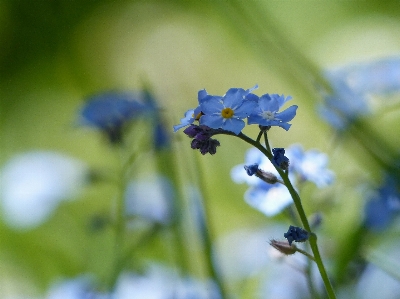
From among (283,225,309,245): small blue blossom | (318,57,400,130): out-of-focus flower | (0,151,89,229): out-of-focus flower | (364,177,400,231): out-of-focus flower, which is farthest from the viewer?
(0,151,89,229): out-of-focus flower

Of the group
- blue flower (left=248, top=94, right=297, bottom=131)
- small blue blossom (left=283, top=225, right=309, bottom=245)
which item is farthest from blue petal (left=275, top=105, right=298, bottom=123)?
small blue blossom (left=283, top=225, right=309, bottom=245)

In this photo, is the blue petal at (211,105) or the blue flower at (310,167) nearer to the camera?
the blue petal at (211,105)

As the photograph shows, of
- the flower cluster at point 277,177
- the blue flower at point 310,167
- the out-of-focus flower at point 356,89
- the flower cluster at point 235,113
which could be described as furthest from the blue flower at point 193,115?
the out-of-focus flower at point 356,89

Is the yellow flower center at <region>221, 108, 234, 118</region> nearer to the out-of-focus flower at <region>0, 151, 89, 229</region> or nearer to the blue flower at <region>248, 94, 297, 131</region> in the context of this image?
the blue flower at <region>248, 94, 297, 131</region>

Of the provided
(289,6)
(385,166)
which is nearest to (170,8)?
(289,6)

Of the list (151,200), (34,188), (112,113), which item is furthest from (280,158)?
(34,188)

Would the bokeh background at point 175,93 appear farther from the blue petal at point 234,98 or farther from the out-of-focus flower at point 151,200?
the blue petal at point 234,98

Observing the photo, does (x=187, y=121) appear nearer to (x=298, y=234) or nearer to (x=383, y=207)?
(x=298, y=234)
